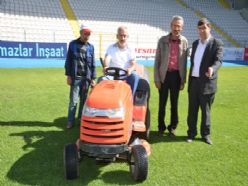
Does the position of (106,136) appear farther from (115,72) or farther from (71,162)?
(115,72)

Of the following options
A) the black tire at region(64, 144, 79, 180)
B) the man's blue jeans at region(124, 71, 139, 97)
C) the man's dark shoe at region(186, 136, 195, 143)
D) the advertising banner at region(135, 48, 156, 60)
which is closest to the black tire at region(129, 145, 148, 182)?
the black tire at region(64, 144, 79, 180)

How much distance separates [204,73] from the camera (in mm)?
4922

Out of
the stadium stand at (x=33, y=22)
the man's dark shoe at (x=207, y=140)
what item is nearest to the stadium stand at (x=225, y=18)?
the stadium stand at (x=33, y=22)

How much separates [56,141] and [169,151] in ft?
5.67

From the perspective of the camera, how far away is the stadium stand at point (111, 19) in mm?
19656

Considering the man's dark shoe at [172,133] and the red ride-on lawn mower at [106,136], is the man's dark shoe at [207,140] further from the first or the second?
the red ride-on lawn mower at [106,136]

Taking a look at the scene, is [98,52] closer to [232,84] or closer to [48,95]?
[232,84]

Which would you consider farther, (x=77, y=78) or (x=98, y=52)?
(x=98, y=52)

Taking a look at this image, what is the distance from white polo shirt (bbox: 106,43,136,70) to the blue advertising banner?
12005 mm

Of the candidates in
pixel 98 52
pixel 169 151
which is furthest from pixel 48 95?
pixel 98 52

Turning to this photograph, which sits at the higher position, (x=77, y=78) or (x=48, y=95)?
(x=77, y=78)

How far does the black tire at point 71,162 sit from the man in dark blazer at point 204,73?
2.21 metres

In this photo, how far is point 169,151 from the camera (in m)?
4.75

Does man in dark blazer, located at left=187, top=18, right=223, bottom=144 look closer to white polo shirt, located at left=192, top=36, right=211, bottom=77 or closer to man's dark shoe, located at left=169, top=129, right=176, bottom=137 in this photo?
white polo shirt, located at left=192, top=36, right=211, bottom=77
